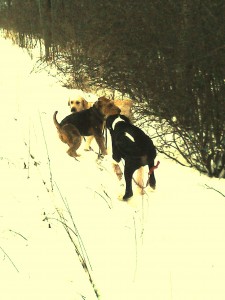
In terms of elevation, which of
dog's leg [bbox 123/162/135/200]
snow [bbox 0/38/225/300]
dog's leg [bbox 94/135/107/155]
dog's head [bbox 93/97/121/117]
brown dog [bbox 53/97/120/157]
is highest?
dog's head [bbox 93/97/121/117]

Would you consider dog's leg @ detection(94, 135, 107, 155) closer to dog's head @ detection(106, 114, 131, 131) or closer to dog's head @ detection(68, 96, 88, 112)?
dog's head @ detection(68, 96, 88, 112)

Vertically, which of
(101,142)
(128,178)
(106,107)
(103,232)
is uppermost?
(106,107)

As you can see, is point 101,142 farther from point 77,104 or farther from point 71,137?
point 77,104

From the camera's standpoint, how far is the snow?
2137 mm

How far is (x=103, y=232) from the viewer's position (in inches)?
107

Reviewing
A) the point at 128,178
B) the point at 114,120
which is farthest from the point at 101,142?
the point at 128,178

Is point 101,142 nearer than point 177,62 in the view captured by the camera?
No

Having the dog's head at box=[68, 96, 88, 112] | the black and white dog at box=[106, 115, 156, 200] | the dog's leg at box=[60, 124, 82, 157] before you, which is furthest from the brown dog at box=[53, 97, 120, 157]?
the black and white dog at box=[106, 115, 156, 200]

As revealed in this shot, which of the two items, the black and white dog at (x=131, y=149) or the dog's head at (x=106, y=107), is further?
the dog's head at (x=106, y=107)

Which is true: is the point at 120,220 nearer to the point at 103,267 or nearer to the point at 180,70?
the point at 103,267

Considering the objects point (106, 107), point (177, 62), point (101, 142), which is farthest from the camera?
point (101, 142)

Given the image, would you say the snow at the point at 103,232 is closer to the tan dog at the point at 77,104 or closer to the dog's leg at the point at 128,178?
the dog's leg at the point at 128,178

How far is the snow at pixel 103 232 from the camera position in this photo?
2.14 metres

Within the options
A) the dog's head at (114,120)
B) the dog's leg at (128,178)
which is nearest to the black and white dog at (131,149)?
the dog's leg at (128,178)
